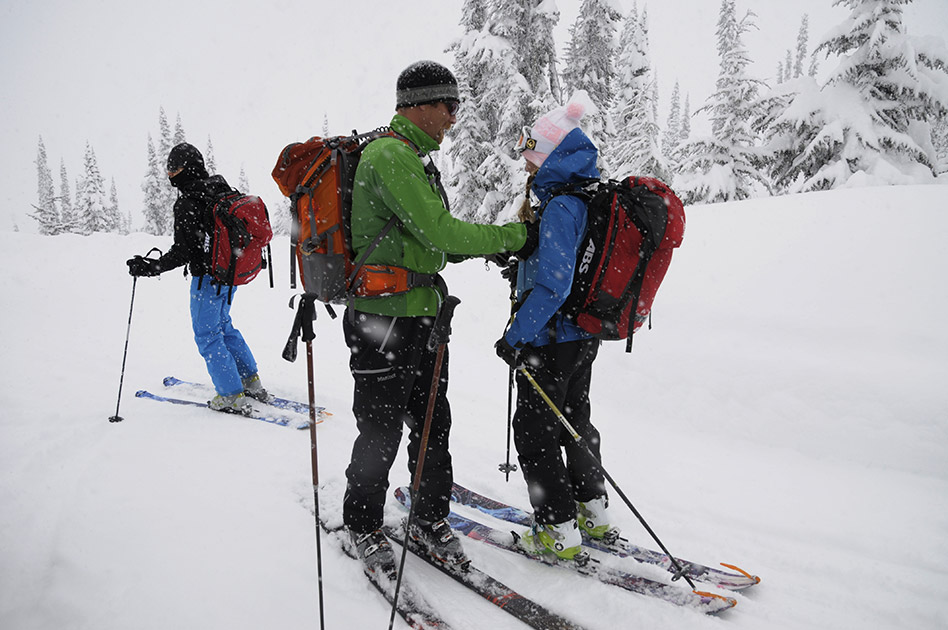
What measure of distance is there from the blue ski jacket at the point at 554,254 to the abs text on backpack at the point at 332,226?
788 millimetres

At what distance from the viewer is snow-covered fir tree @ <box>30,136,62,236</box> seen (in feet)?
168

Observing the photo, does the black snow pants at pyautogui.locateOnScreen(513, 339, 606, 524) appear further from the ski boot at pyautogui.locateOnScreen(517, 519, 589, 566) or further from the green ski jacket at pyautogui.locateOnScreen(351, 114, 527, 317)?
the green ski jacket at pyautogui.locateOnScreen(351, 114, 527, 317)

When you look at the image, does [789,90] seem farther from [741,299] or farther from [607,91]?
[741,299]

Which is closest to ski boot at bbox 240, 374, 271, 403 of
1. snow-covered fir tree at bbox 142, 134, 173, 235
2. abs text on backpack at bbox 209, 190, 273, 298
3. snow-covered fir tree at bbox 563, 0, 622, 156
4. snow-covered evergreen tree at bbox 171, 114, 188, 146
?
abs text on backpack at bbox 209, 190, 273, 298

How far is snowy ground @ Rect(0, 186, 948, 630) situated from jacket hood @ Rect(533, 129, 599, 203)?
2753 millimetres

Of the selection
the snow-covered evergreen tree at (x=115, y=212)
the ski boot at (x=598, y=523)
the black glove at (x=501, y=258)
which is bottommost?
the ski boot at (x=598, y=523)

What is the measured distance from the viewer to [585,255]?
10.6 ft

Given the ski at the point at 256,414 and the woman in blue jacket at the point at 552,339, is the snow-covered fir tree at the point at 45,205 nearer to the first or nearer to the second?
the ski at the point at 256,414

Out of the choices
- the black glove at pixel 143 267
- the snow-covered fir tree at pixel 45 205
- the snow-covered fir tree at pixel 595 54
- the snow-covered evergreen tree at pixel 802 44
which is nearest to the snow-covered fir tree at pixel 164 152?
the snow-covered fir tree at pixel 45 205

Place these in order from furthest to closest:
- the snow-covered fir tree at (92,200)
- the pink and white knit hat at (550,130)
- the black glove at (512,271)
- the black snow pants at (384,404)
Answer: the snow-covered fir tree at (92,200), the black glove at (512,271), the pink and white knit hat at (550,130), the black snow pants at (384,404)

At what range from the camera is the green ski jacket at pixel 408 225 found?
272 centimetres

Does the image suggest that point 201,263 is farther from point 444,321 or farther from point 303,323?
point 444,321

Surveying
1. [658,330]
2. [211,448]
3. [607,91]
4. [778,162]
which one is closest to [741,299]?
[658,330]

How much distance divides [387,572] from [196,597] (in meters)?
1.14
